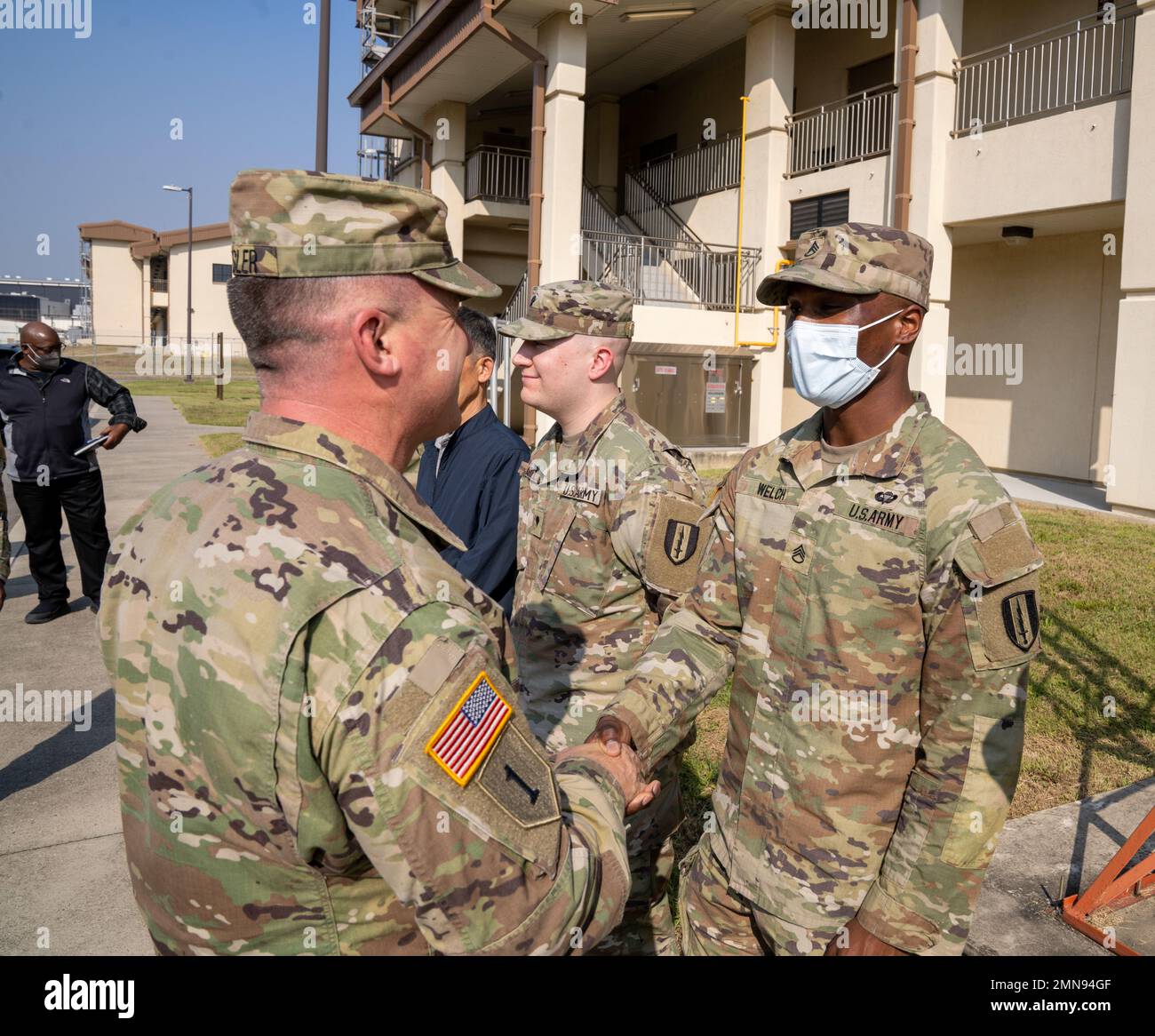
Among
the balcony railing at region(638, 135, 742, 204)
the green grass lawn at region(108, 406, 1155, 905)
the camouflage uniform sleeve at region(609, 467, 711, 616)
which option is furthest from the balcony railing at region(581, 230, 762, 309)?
the camouflage uniform sleeve at region(609, 467, 711, 616)

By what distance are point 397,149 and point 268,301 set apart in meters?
25.0

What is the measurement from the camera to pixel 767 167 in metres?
15.7

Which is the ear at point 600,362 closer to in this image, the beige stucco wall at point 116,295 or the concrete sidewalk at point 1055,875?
the concrete sidewalk at point 1055,875

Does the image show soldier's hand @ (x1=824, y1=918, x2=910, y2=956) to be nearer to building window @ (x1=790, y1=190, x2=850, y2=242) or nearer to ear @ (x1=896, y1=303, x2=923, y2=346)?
ear @ (x1=896, y1=303, x2=923, y2=346)

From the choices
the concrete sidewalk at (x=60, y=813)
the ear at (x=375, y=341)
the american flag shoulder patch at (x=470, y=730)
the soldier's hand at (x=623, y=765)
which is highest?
the ear at (x=375, y=341)

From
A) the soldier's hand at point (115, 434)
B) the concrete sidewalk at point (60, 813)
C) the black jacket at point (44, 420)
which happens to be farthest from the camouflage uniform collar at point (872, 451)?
the soldier's hand at point (115, 434)

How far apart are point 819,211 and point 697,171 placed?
3635 mm

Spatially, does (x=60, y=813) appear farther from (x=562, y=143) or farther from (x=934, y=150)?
(x=934, y=150)

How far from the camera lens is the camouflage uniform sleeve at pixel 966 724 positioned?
1.89 metres

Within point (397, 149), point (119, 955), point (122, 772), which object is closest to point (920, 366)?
point (119, 955)

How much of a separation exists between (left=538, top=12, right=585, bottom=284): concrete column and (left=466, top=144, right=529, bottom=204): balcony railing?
3.50 metres

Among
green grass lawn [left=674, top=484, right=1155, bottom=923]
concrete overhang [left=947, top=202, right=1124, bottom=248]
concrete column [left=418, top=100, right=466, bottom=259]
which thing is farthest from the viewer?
concrete column [left=418, top=100, right=466, bottom=259]

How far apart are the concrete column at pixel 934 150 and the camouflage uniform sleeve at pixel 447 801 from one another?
1270cm

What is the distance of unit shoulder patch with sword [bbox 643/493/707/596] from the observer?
2.86 metres
